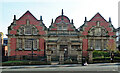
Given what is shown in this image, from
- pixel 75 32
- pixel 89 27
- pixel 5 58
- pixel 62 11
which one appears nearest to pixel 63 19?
pixel 62 11

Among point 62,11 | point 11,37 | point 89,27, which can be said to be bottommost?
point 11,37

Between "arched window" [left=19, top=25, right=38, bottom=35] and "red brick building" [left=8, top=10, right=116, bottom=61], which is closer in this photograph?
"red brick building" [left=8, top=10, right=116, bottom=61]

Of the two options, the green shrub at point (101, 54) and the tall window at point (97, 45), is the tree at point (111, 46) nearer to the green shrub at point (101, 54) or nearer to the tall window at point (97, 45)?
the green shrub at point (101, 54)

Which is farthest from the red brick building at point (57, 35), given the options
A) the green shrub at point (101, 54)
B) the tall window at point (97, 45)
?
the green shrub at point (101, 54)

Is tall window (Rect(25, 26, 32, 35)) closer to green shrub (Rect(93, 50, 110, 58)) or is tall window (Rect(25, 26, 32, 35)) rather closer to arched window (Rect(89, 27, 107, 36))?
arched window (Rect(89, 27, 107, 36))

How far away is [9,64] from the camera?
85.1ft

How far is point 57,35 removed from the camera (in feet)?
115

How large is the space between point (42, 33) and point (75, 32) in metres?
8.22

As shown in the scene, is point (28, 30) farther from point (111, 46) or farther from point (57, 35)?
point (111, 46)

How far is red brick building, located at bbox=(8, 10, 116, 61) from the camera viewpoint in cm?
3469

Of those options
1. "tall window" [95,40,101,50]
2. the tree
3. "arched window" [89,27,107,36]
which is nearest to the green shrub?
the tree

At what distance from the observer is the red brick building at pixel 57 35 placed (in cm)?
3469

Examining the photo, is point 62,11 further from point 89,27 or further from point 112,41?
point 112,41

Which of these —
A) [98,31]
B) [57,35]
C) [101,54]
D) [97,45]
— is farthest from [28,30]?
[101,54]
